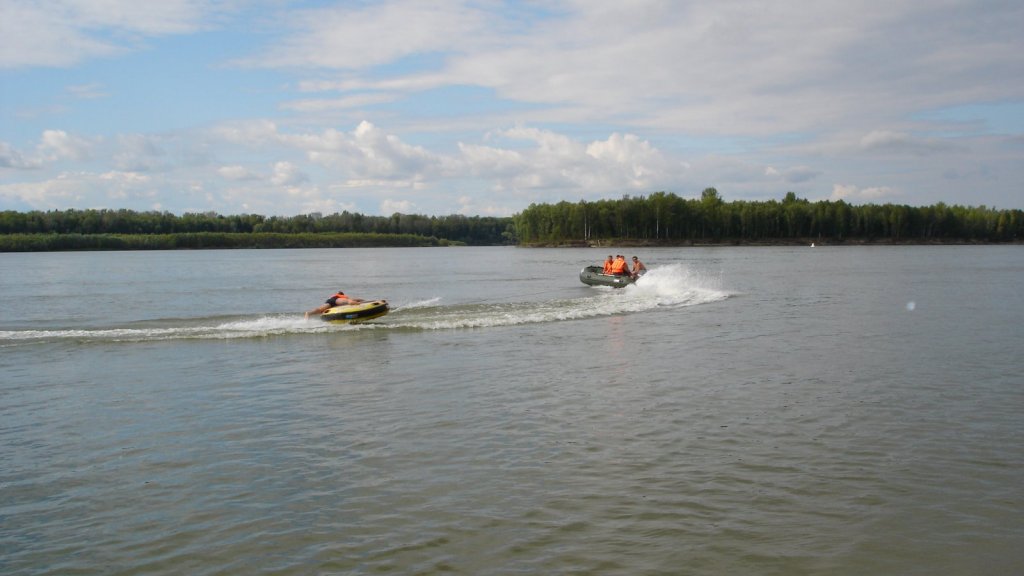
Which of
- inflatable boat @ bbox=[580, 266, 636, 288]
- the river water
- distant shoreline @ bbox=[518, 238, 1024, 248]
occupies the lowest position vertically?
the river water

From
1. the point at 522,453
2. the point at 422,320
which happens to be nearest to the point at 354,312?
the point at 422,320

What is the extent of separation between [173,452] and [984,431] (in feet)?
38.1

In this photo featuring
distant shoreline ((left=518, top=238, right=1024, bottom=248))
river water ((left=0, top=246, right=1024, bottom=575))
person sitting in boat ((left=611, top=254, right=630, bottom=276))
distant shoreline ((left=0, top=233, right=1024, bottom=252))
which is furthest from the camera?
distant shoreline ((left=518, top=238, right=1024, bottom=248))

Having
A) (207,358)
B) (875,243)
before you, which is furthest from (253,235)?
(207,358)

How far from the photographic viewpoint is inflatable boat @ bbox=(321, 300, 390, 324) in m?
26.6

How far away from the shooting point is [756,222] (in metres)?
159

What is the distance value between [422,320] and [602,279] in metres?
16.4

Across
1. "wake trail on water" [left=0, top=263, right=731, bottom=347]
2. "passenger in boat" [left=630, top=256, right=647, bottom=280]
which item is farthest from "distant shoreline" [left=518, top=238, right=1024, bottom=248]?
"wake trail on water" [left=0, top=263, right=731, bottom=347]

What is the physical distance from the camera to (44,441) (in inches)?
480

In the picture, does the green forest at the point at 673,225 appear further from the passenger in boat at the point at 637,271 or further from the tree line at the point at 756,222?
the passenger in boat at the point at 637,271

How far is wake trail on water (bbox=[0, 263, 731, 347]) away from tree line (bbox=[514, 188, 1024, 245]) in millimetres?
119054

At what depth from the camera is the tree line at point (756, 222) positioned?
15600cm

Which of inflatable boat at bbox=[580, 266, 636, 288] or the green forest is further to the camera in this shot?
the green forest

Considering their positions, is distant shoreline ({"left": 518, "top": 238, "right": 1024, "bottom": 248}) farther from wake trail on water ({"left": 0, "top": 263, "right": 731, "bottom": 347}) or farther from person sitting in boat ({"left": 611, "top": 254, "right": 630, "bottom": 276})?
wake trail on water ({"left": 0, "top": 263, "right": 731, "bottom": 347})
